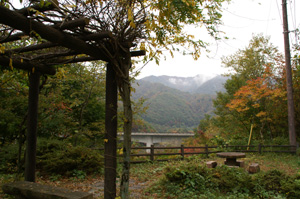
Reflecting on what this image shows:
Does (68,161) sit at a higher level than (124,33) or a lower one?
lower

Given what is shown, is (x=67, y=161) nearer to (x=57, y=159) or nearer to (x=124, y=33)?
(x=57, y=159)

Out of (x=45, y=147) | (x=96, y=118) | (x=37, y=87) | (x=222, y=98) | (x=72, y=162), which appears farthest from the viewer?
(x=222, y=98)

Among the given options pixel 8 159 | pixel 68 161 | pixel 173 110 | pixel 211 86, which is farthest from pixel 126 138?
pixel 211 86

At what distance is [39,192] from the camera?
141 inches

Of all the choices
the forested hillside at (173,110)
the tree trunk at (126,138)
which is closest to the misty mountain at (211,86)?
the forested hillside at (173,110)

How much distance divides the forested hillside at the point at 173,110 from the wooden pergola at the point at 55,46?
55.2 m

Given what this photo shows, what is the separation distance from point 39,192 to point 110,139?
1461 millimetres

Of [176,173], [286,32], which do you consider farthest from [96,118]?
[286,32]

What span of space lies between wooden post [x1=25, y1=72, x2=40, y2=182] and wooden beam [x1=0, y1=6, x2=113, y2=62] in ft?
6.75

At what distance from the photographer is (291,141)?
39.3 ft

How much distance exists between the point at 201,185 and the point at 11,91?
6412 millimetres

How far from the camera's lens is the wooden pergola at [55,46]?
250 cm

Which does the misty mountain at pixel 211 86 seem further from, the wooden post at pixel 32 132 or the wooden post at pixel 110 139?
the wooden post at pixel 110 139

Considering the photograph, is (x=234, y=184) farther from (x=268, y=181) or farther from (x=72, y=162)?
(x=72, y=162)
